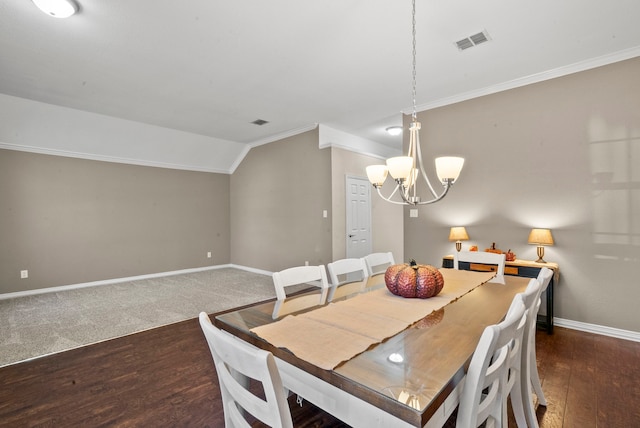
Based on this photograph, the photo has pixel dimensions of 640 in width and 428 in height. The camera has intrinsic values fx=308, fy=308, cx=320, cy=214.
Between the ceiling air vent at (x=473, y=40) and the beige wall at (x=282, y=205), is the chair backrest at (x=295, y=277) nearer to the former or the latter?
the ceiling air vent at (x=473, y=40)

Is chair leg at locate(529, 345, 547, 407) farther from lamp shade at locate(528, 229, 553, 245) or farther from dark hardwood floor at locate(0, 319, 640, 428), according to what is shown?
lamp shade at locate(528, 229, 553, 245)

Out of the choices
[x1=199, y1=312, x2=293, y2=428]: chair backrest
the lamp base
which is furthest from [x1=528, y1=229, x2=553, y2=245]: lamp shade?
[x1=199, y1=312, x2=293, y2=428]: chair backrest

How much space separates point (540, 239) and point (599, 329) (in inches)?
40.0

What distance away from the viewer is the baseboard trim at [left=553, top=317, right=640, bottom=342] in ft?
9.45

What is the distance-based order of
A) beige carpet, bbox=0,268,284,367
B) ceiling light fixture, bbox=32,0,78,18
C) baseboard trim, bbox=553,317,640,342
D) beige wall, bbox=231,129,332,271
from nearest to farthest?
1. ceiling light fixture, bbox=32,0,78,18
2. baseboard trim, bbox=553,317,640,342
3. beige carpet, bbox=0,268,284,367
4. beige wall, bbox=231,129,332,271

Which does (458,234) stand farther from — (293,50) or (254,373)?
(254,373)

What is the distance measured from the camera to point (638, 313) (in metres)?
2.86

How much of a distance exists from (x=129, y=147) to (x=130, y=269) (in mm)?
2216

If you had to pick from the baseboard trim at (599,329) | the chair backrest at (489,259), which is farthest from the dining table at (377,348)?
the baseboard trim at (599,329)

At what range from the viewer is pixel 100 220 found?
537cm

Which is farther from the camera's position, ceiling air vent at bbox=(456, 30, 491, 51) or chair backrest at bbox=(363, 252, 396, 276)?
ceiling air vent at bbox=(456, 30, 491, 51)

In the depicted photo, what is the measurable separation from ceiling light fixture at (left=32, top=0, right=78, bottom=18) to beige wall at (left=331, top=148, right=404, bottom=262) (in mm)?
3452

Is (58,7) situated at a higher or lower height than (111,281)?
higher

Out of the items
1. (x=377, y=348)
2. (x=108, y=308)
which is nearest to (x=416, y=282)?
(x=377, y=348)
